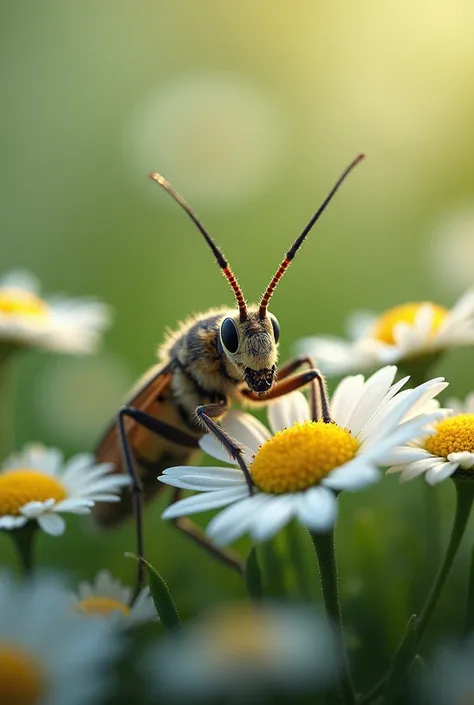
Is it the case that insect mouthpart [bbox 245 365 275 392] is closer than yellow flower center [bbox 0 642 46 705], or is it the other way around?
yellow flower center [bbox 0 642 46 705]

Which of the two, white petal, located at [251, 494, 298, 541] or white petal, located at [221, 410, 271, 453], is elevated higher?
white petal, located at [221, 410, 271, 453]

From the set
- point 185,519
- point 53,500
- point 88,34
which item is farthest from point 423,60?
point 53,500

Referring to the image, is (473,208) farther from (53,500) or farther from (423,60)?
(53,500)

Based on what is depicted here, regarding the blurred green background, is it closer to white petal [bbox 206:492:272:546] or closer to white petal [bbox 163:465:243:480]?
white petal [bbox 163:465:243:480]

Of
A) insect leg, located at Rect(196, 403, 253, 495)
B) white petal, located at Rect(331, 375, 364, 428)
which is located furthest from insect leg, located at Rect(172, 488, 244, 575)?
white petal, located at Rect(331, 375, 364, 428)

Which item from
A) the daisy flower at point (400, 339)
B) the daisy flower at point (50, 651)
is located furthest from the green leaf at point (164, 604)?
the daisy flower at point (400, 339)

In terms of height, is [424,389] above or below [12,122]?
below

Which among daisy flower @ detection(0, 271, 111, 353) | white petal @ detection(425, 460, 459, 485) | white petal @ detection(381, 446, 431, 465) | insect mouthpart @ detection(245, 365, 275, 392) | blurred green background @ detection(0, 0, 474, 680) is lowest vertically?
white petal @ detection(425, 460, 459, 485)
